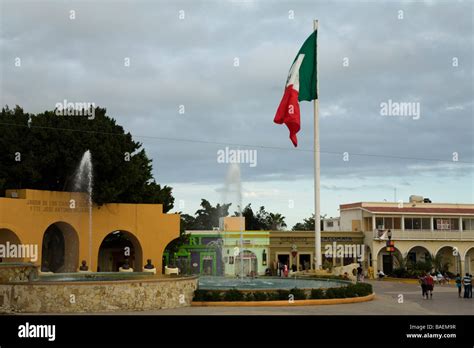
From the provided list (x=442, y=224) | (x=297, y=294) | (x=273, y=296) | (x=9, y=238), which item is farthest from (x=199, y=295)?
(x=442, y=224)

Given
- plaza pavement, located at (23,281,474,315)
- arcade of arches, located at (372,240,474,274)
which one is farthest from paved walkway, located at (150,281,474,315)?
arcade of arches, located at (372,240,474,274)

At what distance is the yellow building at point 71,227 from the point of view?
112 ft

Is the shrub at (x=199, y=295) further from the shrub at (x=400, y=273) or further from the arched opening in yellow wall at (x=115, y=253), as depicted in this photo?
the shrub at (x=400, y=273)

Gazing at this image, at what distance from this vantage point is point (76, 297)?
20.3 meters

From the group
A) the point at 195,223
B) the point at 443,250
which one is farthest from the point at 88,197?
the point at 195,223

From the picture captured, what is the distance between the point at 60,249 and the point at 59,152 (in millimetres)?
6422

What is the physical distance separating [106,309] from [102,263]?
83.8 feet

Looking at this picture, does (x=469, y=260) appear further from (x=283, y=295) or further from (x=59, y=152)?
(x=283, y=295)

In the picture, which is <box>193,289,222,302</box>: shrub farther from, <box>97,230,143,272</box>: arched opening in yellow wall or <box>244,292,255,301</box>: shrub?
<box>97,230,143,272</box>: arched opening in yellow wall

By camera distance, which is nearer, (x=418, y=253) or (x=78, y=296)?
(x=78, y=296)

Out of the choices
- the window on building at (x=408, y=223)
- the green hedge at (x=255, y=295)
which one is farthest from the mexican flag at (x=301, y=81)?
the window on building at (x=408, y=223)

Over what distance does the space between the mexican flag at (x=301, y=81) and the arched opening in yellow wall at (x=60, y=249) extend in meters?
14.6

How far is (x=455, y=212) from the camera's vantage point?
61281 mm

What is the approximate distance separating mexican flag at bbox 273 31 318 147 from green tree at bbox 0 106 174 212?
1225 centimetres
